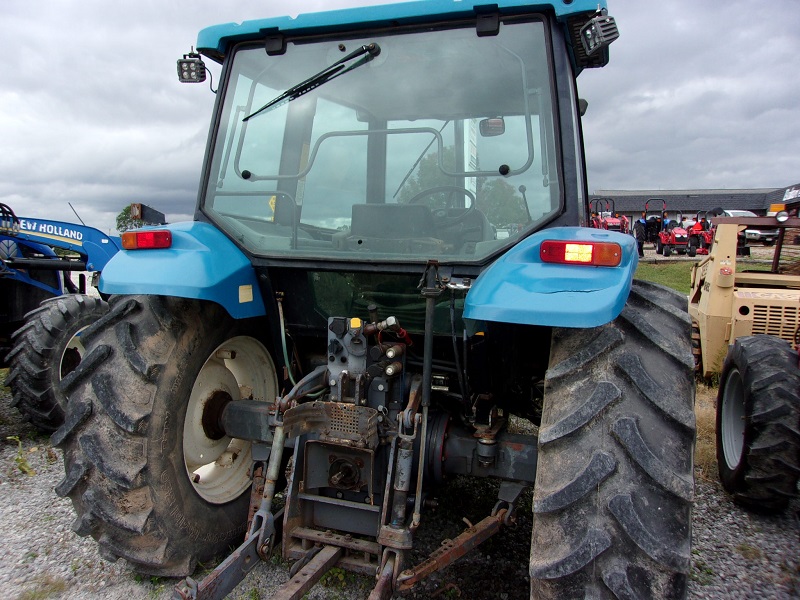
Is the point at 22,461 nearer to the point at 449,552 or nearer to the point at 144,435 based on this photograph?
the point at 144,435

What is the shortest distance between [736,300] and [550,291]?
3.81 meters

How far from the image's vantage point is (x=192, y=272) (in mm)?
2328

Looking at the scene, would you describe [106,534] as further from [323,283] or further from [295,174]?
[295,174]

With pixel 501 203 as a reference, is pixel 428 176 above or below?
above

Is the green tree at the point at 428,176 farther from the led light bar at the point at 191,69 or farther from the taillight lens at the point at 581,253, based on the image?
the led light bar at the point at 191,69

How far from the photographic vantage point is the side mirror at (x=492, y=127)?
8.20 feet

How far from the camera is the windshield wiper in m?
2.55

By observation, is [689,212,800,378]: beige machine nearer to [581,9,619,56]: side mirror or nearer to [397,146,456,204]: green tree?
[581,9,619,56]: side mirror

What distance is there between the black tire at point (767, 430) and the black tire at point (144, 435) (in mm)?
2820

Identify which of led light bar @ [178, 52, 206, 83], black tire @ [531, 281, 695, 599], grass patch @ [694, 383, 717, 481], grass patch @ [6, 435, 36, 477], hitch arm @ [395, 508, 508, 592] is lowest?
grass patch @ [694, 383, 717, 481]

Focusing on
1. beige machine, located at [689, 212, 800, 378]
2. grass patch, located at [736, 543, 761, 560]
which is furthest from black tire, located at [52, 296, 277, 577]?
beige machine, located at [689, 212, 800, 378]

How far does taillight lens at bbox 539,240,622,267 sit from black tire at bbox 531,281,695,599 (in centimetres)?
23

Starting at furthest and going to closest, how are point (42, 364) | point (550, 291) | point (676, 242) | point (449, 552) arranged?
point (676, 242), point (42, 364), point (449, 552), point (550, 291)

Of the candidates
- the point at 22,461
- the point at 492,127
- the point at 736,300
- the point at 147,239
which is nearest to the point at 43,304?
the point at 22,461
